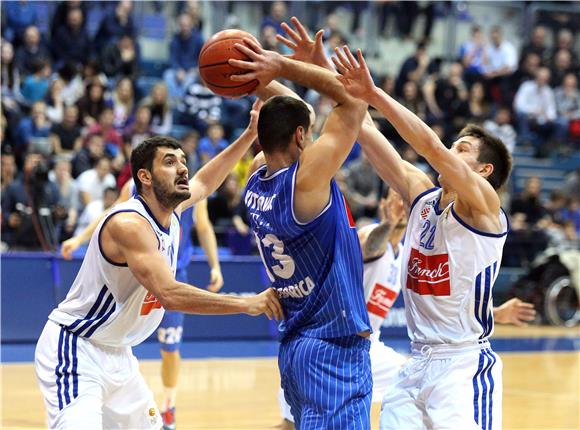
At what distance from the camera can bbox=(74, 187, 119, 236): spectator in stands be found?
11305 mm

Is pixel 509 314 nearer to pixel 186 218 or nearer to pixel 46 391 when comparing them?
pixel 46 391

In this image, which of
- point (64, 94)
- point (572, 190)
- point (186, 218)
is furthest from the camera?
point (572, 190)

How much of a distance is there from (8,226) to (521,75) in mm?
11113

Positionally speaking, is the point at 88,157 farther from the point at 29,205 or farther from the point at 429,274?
the point at 429,274

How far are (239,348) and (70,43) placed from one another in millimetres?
6319

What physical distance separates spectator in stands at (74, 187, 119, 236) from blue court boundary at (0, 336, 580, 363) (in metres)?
1.60

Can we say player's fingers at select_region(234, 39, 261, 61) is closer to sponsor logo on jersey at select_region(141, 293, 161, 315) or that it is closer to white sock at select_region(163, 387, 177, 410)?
sponsor logo on jersey at select_region(141, 293, 161, 315)

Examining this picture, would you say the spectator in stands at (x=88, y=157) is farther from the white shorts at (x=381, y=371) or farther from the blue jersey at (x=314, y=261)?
the blue jersey at (x=314, y=261)

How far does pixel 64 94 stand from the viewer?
14500 mm

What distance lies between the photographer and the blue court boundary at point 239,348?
10.5 metres

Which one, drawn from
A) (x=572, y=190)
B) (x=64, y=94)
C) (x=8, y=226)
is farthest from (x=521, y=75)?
(x=8, y=226)

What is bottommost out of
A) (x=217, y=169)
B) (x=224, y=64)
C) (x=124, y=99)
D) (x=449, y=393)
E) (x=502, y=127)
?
(x=502, y=127)

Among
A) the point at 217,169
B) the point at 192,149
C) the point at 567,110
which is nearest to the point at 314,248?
the point at 217,169

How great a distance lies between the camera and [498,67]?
1888 centimetres
